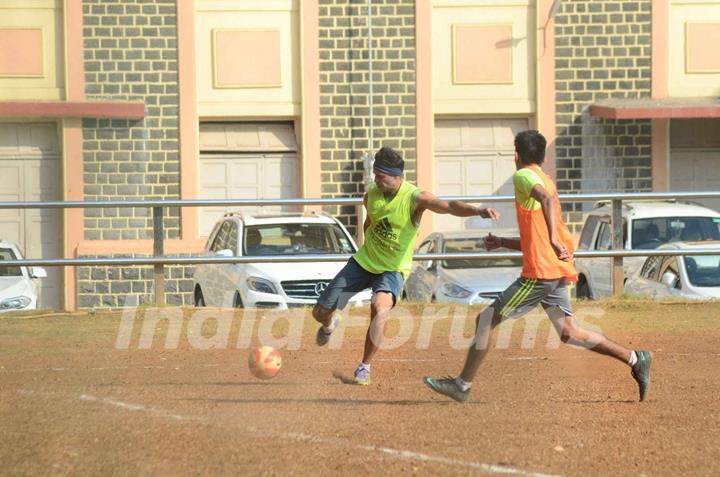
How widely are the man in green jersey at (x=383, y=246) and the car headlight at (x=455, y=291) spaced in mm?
8112

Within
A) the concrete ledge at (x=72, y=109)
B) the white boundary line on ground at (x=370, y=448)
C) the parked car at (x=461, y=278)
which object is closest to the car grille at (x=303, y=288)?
the parked car at (x=461, y=278)

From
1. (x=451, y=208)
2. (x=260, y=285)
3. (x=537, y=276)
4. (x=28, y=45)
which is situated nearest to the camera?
(x=537, y=276)

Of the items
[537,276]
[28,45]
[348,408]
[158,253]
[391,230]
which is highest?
[28,45]

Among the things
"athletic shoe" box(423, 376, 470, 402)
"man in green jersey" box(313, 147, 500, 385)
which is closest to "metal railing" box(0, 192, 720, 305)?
"man in green jersey" box(313, 147, 500, 385)

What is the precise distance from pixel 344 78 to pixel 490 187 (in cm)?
358

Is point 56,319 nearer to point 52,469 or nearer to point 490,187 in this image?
point 52,469

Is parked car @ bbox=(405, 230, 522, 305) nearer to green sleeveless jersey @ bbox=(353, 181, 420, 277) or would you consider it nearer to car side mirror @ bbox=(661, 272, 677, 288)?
car side mirror @ bbox=(661, 272, 677, 288)

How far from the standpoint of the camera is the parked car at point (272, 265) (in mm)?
17500

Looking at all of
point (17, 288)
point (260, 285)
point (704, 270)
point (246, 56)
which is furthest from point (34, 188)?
point (704, 270)

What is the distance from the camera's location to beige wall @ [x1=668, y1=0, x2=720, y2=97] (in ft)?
87.5

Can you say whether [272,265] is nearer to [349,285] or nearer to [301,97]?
[349,285]

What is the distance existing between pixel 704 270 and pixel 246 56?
37.5ft

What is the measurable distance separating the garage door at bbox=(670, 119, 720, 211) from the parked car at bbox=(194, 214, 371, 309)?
34.4 feet

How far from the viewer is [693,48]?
87.7 feet
